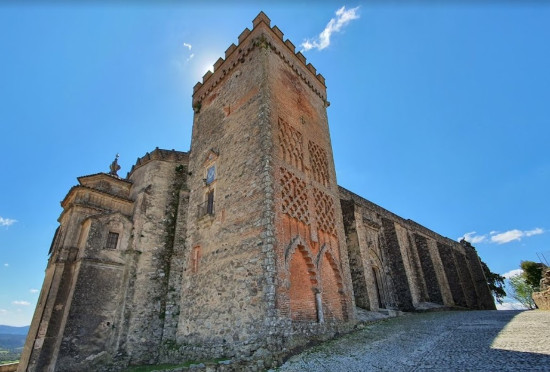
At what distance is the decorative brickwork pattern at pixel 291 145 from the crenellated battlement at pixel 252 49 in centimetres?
359

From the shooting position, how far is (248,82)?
11891 mm

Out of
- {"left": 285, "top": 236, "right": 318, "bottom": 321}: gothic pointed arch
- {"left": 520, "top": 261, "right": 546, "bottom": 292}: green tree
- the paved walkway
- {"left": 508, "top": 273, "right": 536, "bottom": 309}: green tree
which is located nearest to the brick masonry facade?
{"left": 285, "top": 236, "right": 318, "bottom": 321}: gothic pointed arch

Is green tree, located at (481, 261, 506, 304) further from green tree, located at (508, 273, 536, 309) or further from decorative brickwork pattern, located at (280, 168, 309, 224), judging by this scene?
decorative brickwork pattern, located at (280, 168, 309, 224)

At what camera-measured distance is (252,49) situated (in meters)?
12.3

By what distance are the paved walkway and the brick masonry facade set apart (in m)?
0.86

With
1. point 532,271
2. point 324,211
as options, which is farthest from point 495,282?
point 324,211

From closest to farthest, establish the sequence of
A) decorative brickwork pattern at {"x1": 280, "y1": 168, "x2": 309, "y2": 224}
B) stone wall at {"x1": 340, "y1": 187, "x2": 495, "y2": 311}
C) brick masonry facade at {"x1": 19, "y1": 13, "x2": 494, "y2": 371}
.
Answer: brick masonry facade at {"x1": 19, "y1": 13, "x2": 494, "y2": 371}, decorative brickwork pattern at {"x1": 280, "y1": 168, "x2": 309, "y2": 224}, stone wall at {"x1": 340, "y1": 187, "x2": 495, "y2": 311}

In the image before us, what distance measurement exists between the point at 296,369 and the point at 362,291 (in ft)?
24.8

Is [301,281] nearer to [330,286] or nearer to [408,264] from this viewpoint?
[330,286]

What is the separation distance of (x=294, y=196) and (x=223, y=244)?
2965 mm

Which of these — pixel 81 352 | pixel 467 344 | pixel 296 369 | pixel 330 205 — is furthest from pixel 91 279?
pixel 467 344

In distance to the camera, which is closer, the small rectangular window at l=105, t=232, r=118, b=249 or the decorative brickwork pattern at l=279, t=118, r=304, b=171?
the decorative brickwork pattern at l=279, t=118, r=304, b=171

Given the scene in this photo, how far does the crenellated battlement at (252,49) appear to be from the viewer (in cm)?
1229

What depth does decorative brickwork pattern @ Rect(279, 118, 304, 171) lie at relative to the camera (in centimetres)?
1080
